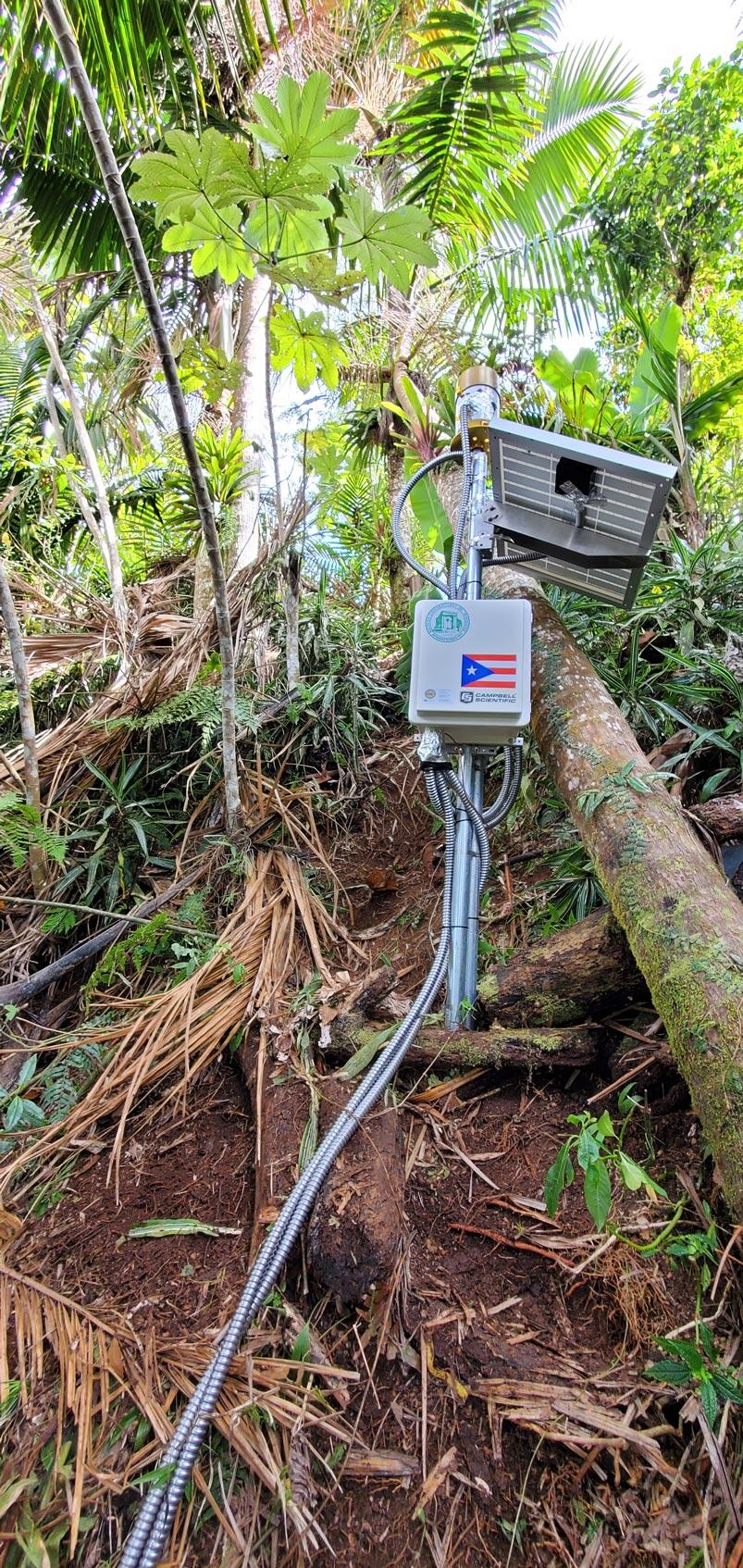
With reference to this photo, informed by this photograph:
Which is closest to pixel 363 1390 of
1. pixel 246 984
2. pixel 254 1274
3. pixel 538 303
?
pixel 254 1274

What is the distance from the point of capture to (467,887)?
53.4 inches

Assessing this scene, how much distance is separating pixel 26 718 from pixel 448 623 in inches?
43.6

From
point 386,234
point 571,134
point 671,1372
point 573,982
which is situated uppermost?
point 571,134

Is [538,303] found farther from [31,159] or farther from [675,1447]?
[675,1447]

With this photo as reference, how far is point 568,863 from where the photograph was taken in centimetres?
160

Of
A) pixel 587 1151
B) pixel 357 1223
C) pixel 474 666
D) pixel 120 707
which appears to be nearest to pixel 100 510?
pixel 120 707

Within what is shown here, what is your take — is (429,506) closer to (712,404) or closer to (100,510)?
(712,404)

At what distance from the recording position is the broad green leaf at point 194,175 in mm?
976

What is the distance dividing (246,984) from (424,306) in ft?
11.7

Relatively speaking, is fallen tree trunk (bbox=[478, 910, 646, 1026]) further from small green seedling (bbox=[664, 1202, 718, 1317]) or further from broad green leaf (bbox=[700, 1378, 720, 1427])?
broad green leaf (bbox=[700, 1378, 720, 1427])

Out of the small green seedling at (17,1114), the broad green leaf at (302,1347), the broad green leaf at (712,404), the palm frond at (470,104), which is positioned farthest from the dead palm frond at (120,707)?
the palm frond at (470,104)

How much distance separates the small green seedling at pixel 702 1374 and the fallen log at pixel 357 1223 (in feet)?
1.15

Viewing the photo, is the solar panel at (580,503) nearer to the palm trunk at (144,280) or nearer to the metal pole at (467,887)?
the metal pole at (467,887)

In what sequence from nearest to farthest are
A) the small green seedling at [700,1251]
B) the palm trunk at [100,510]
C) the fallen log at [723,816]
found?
the small green seedling at [700,1251] < the fallen log at [723,816] < the palm trunk at [100,510]
